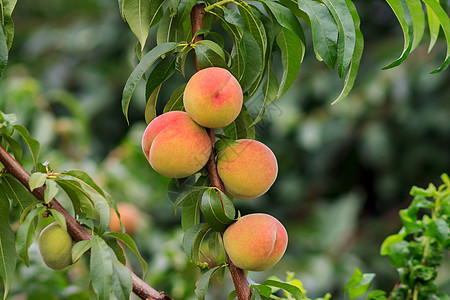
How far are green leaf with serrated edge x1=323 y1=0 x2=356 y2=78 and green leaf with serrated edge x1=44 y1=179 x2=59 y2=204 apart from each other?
0.85 feet

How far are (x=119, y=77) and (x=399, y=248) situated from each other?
2561 millimetres

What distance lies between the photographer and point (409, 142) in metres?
2.77

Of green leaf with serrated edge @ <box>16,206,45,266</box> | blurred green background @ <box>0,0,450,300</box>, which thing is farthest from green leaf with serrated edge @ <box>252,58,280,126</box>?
blurred green background @ <box>0,0,450,300</box>

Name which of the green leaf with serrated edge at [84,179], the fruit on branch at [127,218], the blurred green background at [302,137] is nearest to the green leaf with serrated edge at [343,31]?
the green leaf with serrated edge at [84,179]

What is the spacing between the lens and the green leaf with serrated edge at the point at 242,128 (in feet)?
1.74

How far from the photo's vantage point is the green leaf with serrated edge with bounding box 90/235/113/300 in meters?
0.43

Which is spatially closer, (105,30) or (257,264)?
(257,264)

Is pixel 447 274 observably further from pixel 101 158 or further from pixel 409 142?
pixel 101 158

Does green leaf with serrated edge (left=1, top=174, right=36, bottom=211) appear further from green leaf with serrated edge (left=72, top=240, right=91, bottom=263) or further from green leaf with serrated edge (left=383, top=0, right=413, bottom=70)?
green leaf with serrated edge (left=383, top=0, right=413, bottom=70)

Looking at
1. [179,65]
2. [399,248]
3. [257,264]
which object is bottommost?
[399,248]

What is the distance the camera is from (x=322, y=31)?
46 centimetres

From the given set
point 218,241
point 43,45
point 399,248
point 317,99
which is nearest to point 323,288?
point 317,99

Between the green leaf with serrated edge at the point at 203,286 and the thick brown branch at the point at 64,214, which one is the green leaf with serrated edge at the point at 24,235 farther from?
the green leaf with serrated edge at the point at 203,286

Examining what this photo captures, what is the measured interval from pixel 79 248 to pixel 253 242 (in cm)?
15
